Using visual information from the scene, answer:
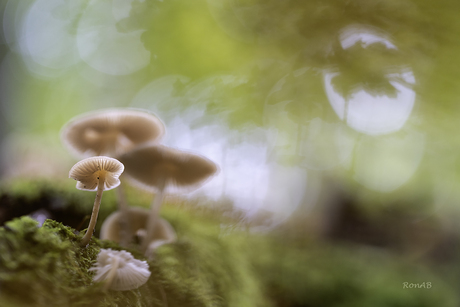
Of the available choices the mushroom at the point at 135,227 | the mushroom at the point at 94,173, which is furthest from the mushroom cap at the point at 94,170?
the mushroom at the point at 135,227

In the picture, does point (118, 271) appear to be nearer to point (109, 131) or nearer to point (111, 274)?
point (111, 274)

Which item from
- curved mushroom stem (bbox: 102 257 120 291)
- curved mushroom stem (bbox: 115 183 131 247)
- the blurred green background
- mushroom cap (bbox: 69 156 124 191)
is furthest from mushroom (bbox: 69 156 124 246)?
the blurred green background

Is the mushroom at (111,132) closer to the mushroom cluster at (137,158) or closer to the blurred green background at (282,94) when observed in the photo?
the mushroom cluster at (137,158)

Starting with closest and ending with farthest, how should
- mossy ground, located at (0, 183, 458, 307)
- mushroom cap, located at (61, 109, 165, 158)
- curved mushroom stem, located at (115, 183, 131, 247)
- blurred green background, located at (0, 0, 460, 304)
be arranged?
Answer: mossy ground, located at (0, 183, 458, 307), mushroom cap, located at (61, 109, 165, 158), curved mushroom stem, located at (115, 183, 131, 247), blurred green background, located at (0, 0, 460, 304)

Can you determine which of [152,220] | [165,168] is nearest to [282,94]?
[165,168]

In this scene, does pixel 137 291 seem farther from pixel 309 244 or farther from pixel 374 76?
pixel 309 244

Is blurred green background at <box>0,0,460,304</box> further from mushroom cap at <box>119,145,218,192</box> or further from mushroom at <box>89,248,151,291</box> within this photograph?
mushroom at <box>89,248,151,291</box>

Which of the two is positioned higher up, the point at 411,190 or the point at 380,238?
the point at 411,190

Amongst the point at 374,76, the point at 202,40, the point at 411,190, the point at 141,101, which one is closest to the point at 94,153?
the point at 202,40
